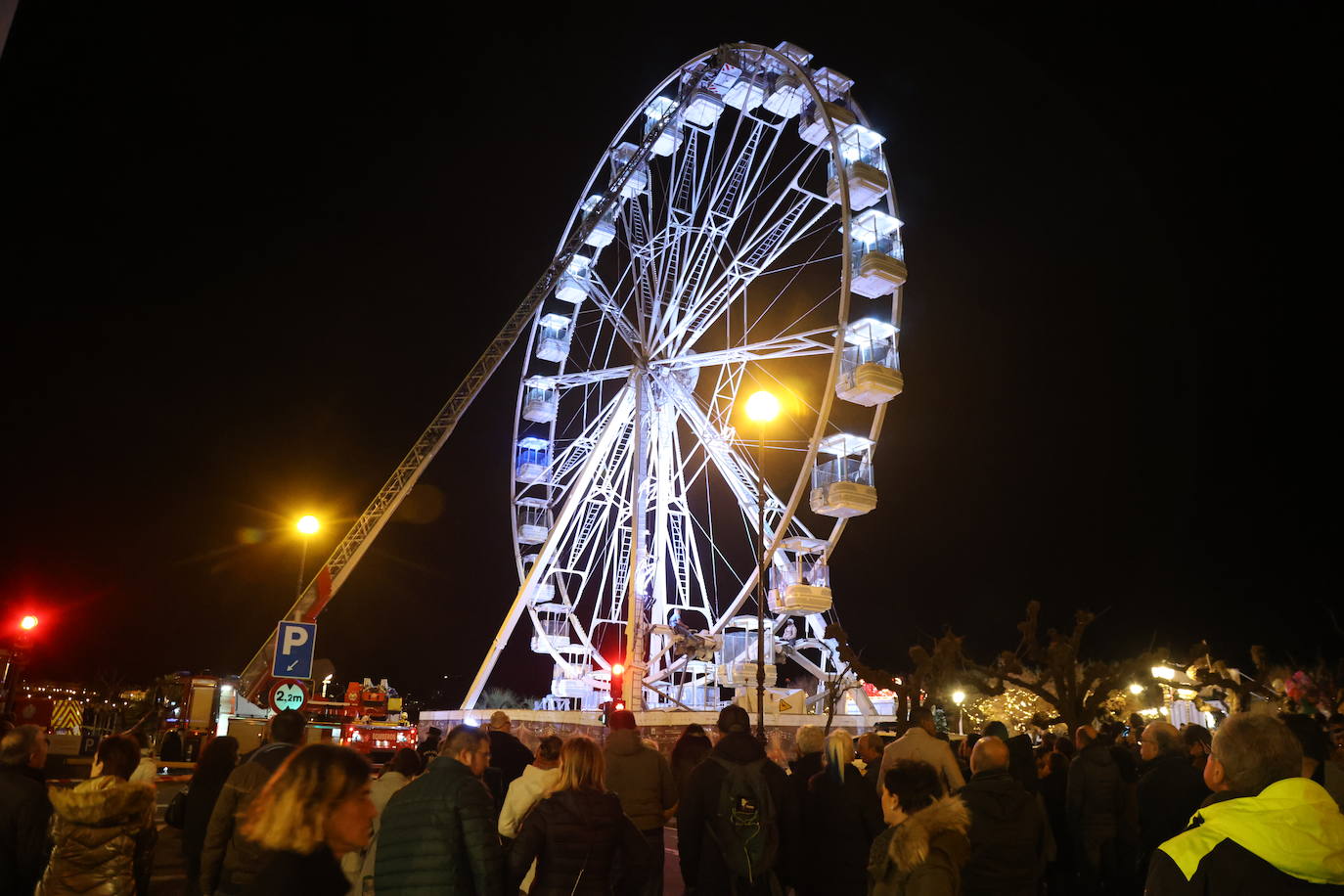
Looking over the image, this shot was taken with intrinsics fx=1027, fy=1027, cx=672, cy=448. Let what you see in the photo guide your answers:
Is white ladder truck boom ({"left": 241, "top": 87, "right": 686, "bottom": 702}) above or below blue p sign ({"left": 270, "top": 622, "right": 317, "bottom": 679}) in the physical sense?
above

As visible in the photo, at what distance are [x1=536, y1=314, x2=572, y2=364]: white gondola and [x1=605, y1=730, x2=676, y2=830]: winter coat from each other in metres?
27.8

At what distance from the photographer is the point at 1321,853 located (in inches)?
120

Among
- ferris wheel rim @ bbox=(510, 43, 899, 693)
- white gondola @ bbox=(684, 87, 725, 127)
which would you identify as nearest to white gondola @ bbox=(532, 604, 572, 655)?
ferris wheel rim @ bbox=(510, 43, 899, 693)

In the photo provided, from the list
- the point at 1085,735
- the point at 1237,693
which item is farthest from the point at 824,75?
the point at 1085,735

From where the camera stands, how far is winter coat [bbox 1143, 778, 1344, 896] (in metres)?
3.05

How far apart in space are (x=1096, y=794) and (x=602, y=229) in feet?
86.9

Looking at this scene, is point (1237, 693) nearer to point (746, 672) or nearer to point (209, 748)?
point (746, 672)

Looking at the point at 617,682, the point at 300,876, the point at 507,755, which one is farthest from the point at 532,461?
the point at 300,876

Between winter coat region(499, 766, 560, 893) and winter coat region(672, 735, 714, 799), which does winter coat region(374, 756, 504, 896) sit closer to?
winter coat region(499, 766, 560, 893)

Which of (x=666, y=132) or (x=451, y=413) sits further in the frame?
(x=451, y=413)

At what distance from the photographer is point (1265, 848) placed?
3057 millimetres

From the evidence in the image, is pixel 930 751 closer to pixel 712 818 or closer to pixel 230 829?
pixel 712 818

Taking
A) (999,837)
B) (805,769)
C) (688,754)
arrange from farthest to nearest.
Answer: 1. (688,754)
2. (805,769)
3. (999,837)

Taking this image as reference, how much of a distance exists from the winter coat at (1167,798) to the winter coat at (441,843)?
4.72 m
